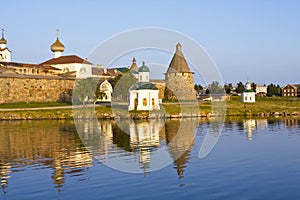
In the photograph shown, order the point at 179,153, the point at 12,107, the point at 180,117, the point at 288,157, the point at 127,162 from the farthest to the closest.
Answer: the point at 12,107 < the point at 180,117 < the point at 179,153 < the point at 288,157 < the point at 127,162

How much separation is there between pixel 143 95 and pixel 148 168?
92.6 ft

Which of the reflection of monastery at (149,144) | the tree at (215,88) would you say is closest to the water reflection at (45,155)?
the reflection of monastery at (149,144)

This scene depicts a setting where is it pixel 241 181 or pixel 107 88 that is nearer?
pixel 241 181

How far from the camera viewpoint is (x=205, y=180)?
12.4 metres

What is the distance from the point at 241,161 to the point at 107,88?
44.9 meters

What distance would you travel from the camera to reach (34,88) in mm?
53500

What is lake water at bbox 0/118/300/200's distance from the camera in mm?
11133

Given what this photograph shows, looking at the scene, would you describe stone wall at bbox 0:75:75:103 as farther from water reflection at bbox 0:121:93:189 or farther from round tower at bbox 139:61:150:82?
water reflection at bbox 0:121:93:189

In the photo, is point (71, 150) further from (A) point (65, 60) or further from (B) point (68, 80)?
(A) point (65, 60)

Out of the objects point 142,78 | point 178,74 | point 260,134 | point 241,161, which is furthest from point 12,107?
point 241,161

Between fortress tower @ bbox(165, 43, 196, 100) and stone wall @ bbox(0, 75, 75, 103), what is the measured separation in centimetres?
1425

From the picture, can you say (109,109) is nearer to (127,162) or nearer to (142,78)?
(142,78)

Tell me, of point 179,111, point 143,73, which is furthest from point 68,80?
point 179,111

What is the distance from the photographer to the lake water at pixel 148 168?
438 inches
